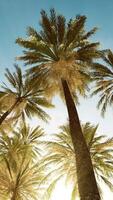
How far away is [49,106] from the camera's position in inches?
837

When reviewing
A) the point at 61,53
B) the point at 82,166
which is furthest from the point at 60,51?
the point at 82,166

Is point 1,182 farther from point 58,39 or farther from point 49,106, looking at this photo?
point 58,39

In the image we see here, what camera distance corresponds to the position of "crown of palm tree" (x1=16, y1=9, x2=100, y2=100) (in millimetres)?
17391

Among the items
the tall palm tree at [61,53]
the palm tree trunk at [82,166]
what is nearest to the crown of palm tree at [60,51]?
the tall palm tree at [61,53]

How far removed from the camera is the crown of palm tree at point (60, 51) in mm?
17391

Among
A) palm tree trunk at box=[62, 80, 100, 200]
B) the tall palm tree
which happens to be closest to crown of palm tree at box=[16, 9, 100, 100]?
the tall palm tree

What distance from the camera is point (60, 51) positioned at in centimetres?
1738

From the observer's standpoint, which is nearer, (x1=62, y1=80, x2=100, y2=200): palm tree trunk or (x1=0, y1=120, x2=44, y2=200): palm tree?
(x1=62, y1=80, x2=100, y2=200): palm tree trunk

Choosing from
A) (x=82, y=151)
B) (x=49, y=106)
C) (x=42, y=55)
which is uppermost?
(x=42, y=55)

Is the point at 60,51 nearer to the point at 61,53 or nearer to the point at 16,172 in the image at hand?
the point at 61,53

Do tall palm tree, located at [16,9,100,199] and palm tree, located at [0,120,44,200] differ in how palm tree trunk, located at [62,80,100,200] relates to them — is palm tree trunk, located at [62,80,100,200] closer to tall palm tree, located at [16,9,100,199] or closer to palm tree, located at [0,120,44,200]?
tall palm tree, located at [16,9,100,199]

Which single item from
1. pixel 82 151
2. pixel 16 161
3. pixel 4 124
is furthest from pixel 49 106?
pixel 82 151

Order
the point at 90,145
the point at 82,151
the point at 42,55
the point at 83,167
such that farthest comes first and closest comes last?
the point at 90,145
the point at 42,55
the point at 82,151
the point at 83,167

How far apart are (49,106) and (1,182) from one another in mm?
6736
